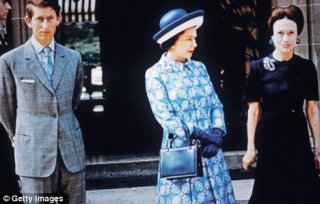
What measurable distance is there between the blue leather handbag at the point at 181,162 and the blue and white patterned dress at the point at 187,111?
0.11m

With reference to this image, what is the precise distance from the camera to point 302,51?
6168 mm

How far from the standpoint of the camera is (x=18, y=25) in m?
5.89

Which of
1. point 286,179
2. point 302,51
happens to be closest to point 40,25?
point 286,179

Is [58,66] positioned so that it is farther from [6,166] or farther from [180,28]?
[180,28]

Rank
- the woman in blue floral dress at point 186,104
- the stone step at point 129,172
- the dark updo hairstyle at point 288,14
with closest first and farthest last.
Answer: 1. the woman in blue floral dress at point 186,104
2. the dark updo hairstyle at point 288,14
3. the stone step at point 129,172

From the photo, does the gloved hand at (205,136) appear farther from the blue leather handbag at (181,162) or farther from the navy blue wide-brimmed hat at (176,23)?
the navy blue wide-brimmed hat at (176,23)

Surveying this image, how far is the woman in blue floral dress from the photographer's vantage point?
13.2 feet

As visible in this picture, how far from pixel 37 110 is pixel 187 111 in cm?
111

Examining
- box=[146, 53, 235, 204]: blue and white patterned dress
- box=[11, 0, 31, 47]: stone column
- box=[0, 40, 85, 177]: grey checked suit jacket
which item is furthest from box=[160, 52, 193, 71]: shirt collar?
box=[11, 0, 31, 47]: stone column

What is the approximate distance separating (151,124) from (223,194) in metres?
5.39

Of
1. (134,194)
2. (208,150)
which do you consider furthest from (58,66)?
(134,194)

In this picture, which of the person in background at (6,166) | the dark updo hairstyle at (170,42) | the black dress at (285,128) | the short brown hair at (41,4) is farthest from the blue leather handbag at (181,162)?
the short brown hair at (41,4)

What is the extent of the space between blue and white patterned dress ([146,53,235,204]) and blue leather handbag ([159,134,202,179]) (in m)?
0.11

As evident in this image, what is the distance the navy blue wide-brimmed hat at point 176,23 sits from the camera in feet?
13.2
